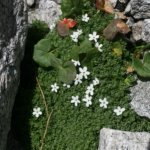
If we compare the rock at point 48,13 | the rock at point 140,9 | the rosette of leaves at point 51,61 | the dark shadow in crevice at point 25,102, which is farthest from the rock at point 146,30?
the dark shadow in crevice at point 25,102

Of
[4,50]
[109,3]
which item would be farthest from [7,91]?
[109,3]

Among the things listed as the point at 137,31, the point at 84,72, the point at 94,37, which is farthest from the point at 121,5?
the point at 84,72

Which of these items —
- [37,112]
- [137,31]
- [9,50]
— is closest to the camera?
[9,50]

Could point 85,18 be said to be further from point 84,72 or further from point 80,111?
point 80,111

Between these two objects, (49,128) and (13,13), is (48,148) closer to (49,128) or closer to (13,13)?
(49,128)

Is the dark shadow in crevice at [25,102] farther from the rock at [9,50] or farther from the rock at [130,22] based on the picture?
the rock at [130,22]
